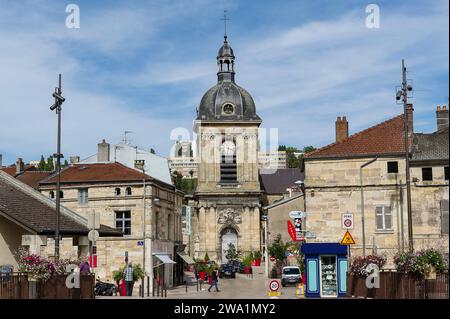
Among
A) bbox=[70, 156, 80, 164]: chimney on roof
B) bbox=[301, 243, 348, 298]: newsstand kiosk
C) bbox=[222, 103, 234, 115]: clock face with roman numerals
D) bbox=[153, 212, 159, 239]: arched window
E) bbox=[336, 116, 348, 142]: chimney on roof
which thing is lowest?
bbox=[301, 243, 348, 298]: newsstand kiosk

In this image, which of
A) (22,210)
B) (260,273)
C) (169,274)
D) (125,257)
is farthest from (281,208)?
(22,210)

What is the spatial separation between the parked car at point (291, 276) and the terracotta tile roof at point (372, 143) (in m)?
6.96

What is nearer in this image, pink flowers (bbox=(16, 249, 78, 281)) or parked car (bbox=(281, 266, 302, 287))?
pink flowers (bbox=(16, 249, 78, 281))

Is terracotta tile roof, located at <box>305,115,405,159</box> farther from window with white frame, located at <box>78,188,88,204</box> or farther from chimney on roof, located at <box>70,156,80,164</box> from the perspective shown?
chimney on roof, located at <box>70,156,80,164</box>

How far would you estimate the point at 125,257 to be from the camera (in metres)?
44.7

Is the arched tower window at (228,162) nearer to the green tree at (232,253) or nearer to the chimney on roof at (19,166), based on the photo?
the green tree at (232,253)

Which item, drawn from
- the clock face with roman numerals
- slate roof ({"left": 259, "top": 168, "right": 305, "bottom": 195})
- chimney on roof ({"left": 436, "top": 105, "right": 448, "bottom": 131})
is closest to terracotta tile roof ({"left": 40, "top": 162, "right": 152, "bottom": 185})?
chimney on roof ({"left": 436, "top": 105, "right": 448, "bottom": 131})

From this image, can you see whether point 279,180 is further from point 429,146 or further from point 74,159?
point 429,146

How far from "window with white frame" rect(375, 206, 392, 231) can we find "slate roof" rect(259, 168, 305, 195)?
62.8 metres

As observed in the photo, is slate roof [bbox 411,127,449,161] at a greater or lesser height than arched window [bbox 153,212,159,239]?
greater

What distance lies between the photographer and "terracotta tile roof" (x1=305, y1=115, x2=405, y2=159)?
43.9 metres

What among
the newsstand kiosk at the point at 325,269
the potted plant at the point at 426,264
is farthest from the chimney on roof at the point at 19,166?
the potted plant at the point at 426,264
